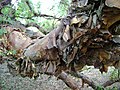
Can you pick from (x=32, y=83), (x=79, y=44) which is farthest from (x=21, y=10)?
(x=32, y=83)

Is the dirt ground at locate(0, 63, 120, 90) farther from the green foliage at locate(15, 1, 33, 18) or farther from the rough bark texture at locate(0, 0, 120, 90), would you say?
the rough bark texture at locate(0, 0, 120, 90)

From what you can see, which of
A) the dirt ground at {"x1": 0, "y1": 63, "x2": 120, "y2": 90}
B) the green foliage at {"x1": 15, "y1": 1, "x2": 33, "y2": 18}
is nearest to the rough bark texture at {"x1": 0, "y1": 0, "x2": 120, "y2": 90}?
the green foliage at {"x1": 15, "y1": 1, "x2": 33, "y2": 18}

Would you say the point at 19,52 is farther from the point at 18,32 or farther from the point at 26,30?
the point at 26,30

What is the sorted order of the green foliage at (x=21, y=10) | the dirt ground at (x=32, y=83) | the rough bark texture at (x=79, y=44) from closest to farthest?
1. the rough bark texture at (x=79, y=44)
2. the green foliage at (x=21, y=10)
3. the dirt ground at (x=32, y=83)

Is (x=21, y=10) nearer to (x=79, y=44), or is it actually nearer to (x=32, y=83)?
(x=79, y=44)

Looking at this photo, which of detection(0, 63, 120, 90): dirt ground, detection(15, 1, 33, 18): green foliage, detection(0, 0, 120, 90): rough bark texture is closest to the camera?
detection(0, 0, 120, 90): rough bark texture

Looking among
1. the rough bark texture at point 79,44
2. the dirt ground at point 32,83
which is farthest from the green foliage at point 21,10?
the dirt ground at point 32,83

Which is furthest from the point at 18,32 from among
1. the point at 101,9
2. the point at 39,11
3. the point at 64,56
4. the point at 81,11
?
the point at 101,9

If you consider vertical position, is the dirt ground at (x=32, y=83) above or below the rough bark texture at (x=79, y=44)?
below

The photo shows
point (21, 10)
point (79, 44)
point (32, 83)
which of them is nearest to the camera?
point (79, 44)

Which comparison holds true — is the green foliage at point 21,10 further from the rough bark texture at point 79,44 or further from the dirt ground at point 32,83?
the dirt ground at point 32,83

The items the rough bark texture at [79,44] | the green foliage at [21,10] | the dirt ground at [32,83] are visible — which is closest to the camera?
the rough bark texture at [79,44]

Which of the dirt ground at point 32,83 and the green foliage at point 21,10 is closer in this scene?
the green foliage at point 21,10
